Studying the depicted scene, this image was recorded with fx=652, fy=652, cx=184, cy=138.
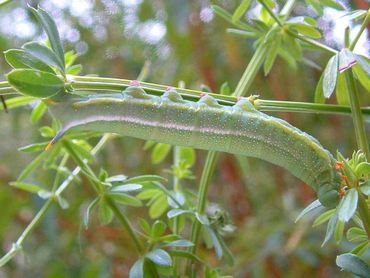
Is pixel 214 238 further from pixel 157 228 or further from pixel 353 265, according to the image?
pixel 353 265

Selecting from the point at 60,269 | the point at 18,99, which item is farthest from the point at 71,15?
the point at 18,99

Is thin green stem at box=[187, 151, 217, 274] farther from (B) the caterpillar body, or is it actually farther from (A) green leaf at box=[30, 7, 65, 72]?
(A) green leaf at box=[30, 7, 65, 72]

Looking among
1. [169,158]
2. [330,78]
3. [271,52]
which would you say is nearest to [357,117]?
[330,78]

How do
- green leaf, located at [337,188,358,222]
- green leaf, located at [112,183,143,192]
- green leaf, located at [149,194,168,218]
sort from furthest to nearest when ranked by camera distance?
green leaf, located at [149,194,168,218], green leaf, located at [112,183,143,192], green leaf, located at [337,188,358,222]

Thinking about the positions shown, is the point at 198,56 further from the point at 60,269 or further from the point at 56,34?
the point at 56,34

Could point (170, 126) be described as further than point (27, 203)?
No

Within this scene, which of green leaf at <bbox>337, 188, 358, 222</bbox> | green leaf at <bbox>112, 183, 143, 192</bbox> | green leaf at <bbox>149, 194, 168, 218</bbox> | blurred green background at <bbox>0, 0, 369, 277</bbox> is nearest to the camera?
green leaf at <bbox>337, 188, 358, 222</bbox>

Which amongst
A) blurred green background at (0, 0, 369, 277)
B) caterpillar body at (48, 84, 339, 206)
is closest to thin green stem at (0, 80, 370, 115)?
caterpillar body at (48, 84, 339, 206)

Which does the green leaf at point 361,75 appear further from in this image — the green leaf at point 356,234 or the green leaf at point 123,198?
the green leaf at point 123,198
